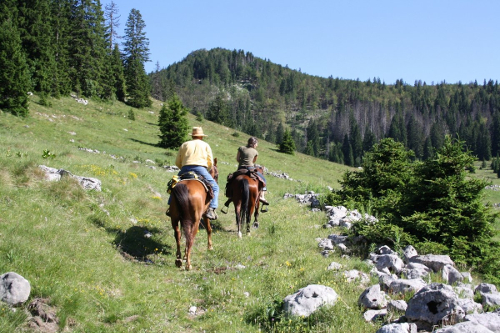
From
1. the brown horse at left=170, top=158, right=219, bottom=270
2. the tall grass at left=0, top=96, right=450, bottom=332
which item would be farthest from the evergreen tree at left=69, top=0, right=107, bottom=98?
the brown horse at left=170, top=158, right=219, bottom=270

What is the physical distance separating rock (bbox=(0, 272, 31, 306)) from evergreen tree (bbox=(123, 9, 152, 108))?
6268cm

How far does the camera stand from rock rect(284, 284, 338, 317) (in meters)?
5.27

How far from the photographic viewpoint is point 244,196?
11477 mm

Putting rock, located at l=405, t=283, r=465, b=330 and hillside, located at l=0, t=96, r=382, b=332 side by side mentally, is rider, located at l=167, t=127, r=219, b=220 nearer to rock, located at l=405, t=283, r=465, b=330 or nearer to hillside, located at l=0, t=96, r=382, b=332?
hillside, located at l=0, t=96, r=382, b=332

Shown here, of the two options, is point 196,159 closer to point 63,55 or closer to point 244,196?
point 244,196

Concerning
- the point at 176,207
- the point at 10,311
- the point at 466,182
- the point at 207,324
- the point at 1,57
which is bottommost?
the point at 207,324

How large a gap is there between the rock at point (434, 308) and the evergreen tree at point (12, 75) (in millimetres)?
36658

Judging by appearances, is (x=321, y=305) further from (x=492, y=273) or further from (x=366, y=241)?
(x=492, y=273)

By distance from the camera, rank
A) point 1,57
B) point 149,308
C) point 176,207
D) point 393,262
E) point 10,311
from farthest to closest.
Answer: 1. point 1,57
2. point 176,207
3. point 393,262
4. point 149,308
5. point 10,311

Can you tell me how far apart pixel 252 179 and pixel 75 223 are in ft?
17.8

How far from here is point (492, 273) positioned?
341 inches

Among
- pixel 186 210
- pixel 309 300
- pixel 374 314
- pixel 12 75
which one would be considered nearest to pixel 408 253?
pixel 374 314

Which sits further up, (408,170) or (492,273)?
(408,170)

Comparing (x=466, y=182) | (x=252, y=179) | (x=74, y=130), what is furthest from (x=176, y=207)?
(x=74, y=130)
